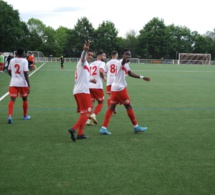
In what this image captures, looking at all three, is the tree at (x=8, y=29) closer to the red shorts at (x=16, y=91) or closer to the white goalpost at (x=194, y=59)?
the white goalpost at (x=194, y=59)

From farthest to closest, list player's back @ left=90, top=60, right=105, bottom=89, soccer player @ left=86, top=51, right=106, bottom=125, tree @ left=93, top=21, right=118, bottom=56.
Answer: tree @ left=93, top=21, right=118, bottom=56 → player's back @ left=90, top=60, right=105, bottom=89 → soccer player @ left=86, top=51, right=106, bottom=125

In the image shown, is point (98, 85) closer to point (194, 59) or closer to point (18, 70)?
point (18, 70)

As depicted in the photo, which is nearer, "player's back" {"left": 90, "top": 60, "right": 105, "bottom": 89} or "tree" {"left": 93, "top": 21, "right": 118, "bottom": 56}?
"player's back" {"left": 90, "top": 60, "right": 105, "bottom": 89}

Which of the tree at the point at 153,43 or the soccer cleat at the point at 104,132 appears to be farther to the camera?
the tree at the point at 153,43

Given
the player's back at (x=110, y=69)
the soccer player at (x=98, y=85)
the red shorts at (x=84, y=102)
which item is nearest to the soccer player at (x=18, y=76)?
the soccer player at (x=98, y=85)

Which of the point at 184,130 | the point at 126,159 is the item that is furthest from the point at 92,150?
the point at 184,130

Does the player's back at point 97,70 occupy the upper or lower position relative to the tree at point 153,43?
lower

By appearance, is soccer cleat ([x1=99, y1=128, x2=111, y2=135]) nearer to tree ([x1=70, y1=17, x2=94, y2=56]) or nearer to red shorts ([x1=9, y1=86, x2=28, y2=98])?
red shorts ([x1=9, y1=86, x2=28, y2=98])

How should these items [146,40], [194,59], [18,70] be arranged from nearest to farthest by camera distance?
[18,70]
[194,59]
[146,40]

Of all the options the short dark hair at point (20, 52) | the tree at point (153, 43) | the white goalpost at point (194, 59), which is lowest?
the white goalpost at point (194, 59)

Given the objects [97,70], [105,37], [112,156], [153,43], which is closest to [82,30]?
[105,37]

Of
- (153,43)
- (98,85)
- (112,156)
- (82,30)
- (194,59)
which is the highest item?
(82,30)

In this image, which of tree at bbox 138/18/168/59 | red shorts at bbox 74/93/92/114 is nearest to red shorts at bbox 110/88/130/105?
red shorts at bbox 74/93/92/114

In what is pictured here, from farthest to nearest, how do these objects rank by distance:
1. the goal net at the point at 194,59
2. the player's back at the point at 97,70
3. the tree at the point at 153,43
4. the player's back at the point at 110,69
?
the tree at the point at 153,43
the goal net at the point at 194,59
the player's back at the point at 110,69
the player's back at the point at 97,70
